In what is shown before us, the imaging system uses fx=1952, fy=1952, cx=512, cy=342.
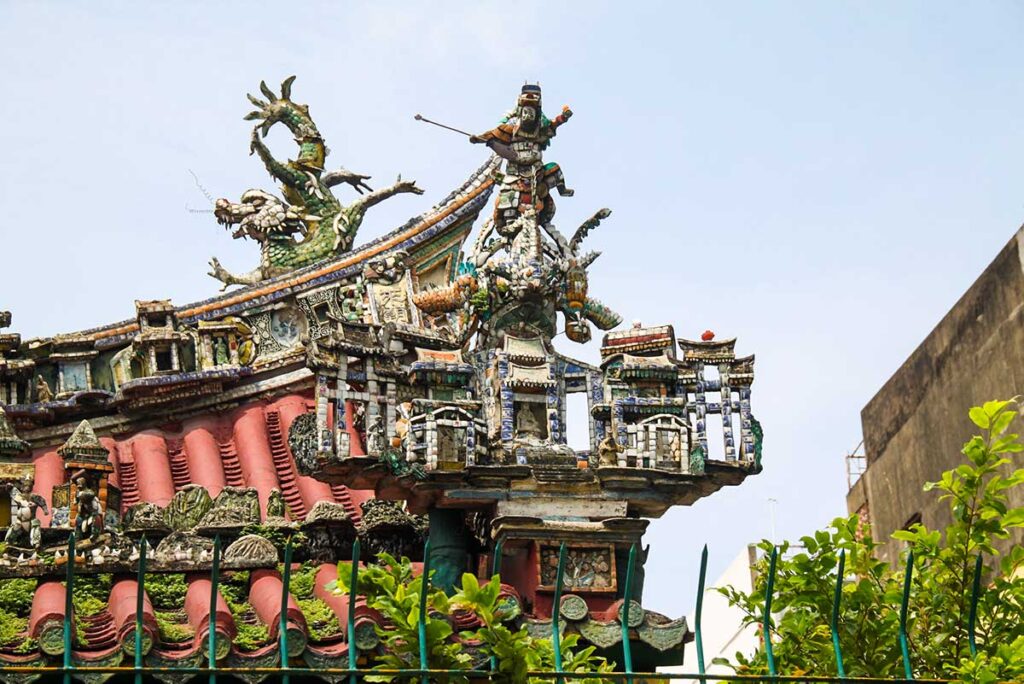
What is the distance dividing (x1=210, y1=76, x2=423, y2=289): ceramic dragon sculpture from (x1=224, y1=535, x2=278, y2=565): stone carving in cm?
598

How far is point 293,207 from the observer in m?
18.8

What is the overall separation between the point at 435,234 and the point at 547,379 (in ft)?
21.0

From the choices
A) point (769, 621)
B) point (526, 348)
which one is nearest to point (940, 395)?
point (526, 348)

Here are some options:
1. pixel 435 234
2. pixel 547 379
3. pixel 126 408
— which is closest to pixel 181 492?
pixel 126 408

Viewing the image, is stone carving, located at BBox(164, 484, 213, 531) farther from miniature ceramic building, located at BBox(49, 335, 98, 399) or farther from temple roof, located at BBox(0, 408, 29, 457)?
miniature ceramic building, located at BBox(49, 335, 98, 399)

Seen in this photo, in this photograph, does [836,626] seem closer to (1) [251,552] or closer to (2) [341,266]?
(1) [251,552]

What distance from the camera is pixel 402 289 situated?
59.5 ft

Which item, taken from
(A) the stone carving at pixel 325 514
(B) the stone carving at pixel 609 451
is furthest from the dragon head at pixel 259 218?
(B) the stone carving at pixel 609 451

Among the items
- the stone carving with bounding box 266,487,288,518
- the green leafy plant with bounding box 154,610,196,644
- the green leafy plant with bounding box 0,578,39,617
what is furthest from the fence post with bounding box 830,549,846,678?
the stone carving with bounding box 266,487,288,518

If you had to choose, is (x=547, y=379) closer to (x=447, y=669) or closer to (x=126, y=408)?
(x=447, y=669)

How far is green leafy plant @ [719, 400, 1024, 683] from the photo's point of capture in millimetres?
9094

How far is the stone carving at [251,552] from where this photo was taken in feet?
40.5

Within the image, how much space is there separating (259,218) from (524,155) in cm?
620

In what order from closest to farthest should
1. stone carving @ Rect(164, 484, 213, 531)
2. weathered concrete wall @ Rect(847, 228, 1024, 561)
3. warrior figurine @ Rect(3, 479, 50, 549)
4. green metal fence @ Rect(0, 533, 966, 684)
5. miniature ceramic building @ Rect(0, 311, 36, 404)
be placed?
green metal fence @ Rect(0, 533, 966, 684)
warrior figurine @ Rect(3, 479, 50, 549)
stone carving @ Rect(164, 484, 213, 531)
weathered concrete wall @ Rect(847, 228, 1024, 561)
miniature ceramic building @ Rect(0, 311, 36, 404)
